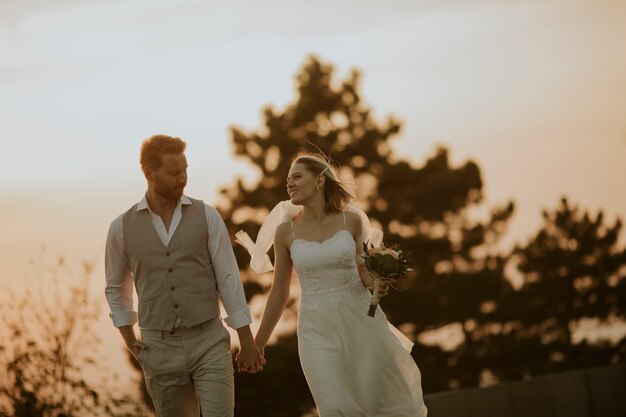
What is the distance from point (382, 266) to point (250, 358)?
4.28 ft

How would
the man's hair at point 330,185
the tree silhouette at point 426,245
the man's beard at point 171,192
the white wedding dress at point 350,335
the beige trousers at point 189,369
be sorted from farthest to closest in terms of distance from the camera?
the tree silhouette at point 426,245 < the man's hair at point 330,185 < the white wedding dress at point 350,335 < the man's beard at point 171,192 < the beige trousers at point 189,369

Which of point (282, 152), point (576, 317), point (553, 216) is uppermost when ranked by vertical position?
point (282, 152)

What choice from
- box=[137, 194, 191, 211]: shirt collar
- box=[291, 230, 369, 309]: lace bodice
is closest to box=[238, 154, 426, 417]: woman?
box=[291, 230, 369, 309]: lace bodice

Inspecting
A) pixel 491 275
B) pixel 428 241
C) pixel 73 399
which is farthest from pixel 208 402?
pixel 491 275

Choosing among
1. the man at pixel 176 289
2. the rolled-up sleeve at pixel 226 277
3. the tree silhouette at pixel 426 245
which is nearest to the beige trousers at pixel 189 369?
the man at pixel 176 289

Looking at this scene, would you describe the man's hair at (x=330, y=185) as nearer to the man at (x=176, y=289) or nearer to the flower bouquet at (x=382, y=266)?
the flower bouquet at (x=382, y=266)

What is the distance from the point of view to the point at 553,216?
43.8 m

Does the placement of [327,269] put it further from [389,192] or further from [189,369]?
[389,192]

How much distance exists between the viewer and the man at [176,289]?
25.1 ft

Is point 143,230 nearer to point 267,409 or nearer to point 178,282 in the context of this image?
point 178,282

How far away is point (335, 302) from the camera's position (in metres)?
9.12

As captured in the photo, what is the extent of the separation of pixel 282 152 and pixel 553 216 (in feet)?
40.8

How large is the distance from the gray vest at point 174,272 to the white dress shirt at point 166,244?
0.04 meters

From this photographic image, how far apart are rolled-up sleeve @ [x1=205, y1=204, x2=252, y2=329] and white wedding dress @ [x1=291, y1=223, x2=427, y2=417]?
3.86ft
